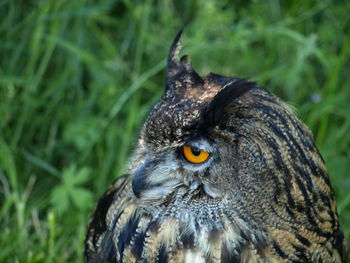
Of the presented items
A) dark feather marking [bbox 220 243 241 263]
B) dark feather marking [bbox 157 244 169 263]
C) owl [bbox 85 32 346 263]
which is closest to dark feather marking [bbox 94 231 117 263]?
owl [bbox 85 32 346 263]

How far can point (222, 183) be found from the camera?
1745 mm

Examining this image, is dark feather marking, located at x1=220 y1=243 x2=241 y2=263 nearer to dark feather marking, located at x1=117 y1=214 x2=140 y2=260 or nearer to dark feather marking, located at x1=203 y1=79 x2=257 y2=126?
dark feather marking, located at x1=117 y1=214 x2=140 y2=260

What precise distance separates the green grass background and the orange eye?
1082mm

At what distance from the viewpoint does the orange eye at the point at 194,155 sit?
5.70 feet

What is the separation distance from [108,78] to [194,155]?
146 centimetres

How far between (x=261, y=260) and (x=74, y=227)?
1208 mm

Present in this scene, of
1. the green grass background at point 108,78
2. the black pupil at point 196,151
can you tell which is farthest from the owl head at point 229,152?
the green grass background at point 108,78

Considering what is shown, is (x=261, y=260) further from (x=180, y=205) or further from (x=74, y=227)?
(x=74, y=227)

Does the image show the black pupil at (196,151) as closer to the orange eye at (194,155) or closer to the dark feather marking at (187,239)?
the orange eye at (194,155)

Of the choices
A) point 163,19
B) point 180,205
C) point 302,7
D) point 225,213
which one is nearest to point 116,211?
point 180,205

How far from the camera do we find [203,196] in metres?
1.80

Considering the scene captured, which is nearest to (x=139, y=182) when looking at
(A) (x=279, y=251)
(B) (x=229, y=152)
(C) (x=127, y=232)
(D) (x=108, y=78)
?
(C) (x=127, y=232)

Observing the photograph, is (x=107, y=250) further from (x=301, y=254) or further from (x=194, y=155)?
(x=301, y=254)

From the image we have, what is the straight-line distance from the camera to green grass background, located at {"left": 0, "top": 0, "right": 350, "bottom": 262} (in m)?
2.89
